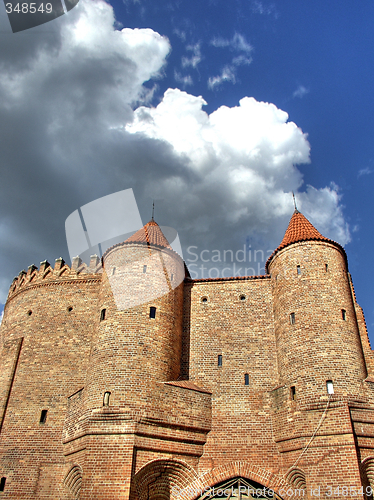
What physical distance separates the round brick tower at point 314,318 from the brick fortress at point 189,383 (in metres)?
0.05

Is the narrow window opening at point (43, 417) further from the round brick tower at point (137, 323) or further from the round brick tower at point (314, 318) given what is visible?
the round brick tower at point (314, 318)

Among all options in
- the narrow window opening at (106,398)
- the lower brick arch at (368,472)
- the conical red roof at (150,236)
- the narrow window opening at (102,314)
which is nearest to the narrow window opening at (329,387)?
the lower brick arch at (368,472)

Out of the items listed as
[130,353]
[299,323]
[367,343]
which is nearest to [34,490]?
[130,353]

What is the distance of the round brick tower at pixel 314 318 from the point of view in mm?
14391

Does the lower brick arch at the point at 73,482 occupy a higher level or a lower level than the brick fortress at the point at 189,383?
lower

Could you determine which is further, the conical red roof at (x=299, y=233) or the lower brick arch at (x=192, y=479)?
the conical red roof at (x=299, y=233)

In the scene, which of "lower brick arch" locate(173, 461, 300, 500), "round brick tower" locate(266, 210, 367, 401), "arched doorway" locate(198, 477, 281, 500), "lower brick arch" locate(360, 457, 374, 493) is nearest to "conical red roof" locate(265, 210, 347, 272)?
"round brick tower" locate(266, 210, 367, 401)

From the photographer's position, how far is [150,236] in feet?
62.0

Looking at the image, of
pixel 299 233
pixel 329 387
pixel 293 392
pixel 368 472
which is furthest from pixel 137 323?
pixel 368 472

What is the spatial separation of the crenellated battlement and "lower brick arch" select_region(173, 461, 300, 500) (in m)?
10.3

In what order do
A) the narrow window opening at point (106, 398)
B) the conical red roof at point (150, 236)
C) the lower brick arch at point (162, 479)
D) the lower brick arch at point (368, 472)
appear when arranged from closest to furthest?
the lower brick arch at point (368, 472) → the lower brick arch at point (162, 479) → the narrow window opening at point (106, 398) → the conical red roof at point (150, 236)

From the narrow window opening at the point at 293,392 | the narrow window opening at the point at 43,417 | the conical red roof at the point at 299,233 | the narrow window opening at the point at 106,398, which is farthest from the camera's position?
the conical red roof at the point at 299,233

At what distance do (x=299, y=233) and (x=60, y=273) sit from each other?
40.0ft

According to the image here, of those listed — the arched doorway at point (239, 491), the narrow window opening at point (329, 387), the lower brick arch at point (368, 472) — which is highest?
the narrow window opening at point (329, 387)
